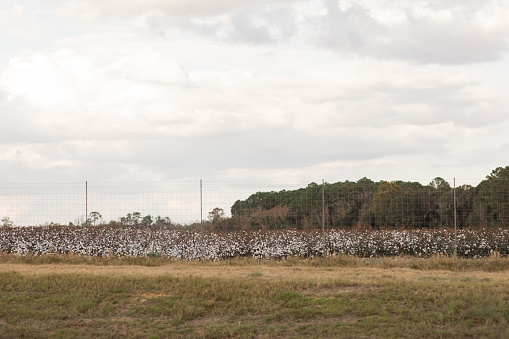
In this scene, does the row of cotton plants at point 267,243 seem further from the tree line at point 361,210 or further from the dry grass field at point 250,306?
the dry grass field at point 250,306

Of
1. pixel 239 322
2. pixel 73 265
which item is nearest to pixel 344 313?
pixel 239 322

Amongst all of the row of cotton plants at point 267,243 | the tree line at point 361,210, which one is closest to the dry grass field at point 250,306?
the row of cotton plants at point 267,243

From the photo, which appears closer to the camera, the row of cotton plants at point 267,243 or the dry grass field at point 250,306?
the dry grass field at point 250,306

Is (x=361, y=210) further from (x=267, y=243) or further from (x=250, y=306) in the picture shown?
(x=250, y=306)

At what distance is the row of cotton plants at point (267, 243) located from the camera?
18375 mm

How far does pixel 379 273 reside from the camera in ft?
44.8

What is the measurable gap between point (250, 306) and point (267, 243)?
831 cm

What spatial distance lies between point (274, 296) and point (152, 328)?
2.53 metres

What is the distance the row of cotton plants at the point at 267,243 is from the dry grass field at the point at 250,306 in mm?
4794

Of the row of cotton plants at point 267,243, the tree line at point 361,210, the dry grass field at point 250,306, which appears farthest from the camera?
the tree line at point 361,210

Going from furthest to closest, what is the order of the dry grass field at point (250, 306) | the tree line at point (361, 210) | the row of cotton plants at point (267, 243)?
the tree line at point (361, 210)
the row of cotton plants at point (267, 243)
the dry grass field at point (250, 306)

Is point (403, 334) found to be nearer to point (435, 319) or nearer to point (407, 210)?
point (435, 319)

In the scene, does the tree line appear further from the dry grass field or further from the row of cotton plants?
the dry grass field

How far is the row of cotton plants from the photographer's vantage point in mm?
18375
